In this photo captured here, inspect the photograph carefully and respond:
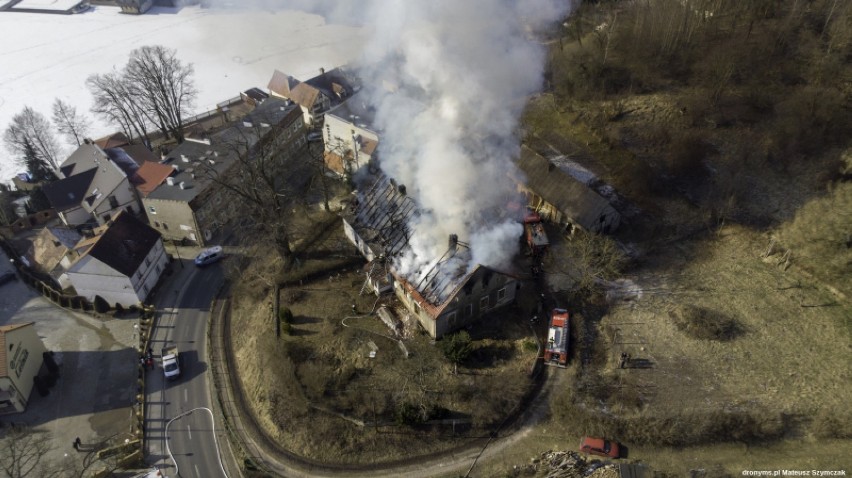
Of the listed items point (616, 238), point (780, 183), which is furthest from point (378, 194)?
point (780, 183)

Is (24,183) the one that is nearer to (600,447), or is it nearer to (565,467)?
(565,467)

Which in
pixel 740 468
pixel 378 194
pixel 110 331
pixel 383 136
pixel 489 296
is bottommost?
pixel 740 468

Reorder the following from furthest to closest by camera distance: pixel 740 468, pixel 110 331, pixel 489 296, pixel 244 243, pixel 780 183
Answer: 1. pixel 244 243
2. pixel 780 183
3. pixel 110 331
4. pixel 489 296
5. pixel 740 468

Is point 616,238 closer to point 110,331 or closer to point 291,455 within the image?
point 291,455

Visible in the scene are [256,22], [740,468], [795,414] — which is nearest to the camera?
[740,468]

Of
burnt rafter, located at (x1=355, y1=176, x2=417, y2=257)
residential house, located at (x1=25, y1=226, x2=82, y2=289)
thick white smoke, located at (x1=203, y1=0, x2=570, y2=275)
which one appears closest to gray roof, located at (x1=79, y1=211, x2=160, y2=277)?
residential house, located at (x1=25, y1=226, x2=82, y2=289)

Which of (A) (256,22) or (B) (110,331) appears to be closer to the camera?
(B) (110,331)
